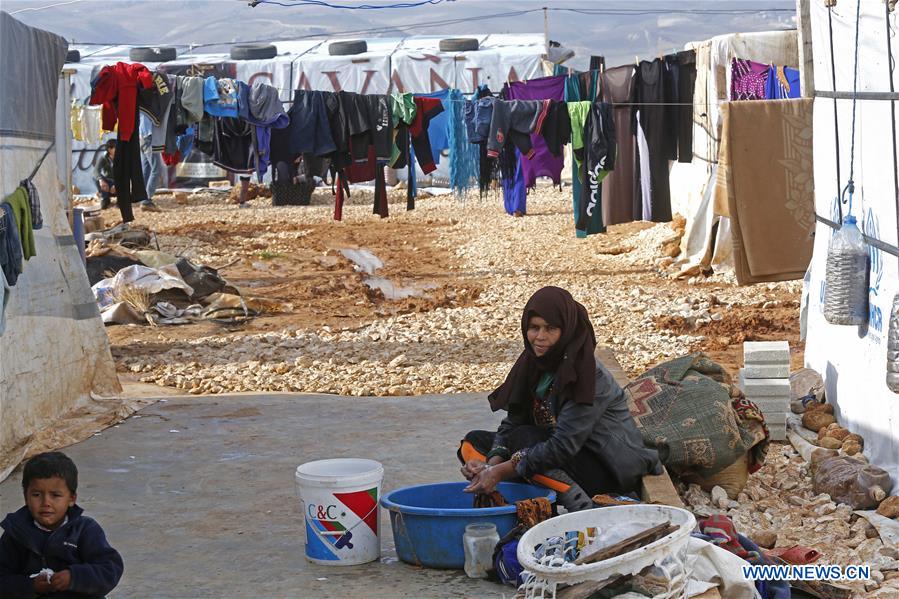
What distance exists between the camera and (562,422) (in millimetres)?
4605

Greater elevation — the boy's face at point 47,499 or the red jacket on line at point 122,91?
the red jacket on line at point 122,91

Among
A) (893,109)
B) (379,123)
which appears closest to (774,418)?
(893,109)

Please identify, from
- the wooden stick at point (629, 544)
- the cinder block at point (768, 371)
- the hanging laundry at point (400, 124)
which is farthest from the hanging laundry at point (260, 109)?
the wooden stick at point (629, 544)

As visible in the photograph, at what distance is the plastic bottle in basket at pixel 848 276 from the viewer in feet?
20.9

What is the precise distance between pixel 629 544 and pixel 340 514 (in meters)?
1.24

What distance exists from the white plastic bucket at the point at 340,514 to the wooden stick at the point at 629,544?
1.05 meters

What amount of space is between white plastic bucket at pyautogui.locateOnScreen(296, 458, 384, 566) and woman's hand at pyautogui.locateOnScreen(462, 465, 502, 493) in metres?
0.38

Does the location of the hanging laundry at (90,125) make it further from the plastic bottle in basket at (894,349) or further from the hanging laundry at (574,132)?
the plastic bottle in basket at (894,349)

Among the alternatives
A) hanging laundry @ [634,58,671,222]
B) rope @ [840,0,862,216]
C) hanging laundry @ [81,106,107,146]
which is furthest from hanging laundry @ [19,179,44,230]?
hanging laundry @ [81,106,107,146]

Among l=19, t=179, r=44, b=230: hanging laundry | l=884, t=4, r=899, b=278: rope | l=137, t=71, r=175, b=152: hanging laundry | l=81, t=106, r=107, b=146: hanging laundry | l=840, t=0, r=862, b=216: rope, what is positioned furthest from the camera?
l=81, t=106, r=107, b=146: hanging laundry

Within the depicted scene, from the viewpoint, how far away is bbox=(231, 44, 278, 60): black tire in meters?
31.3

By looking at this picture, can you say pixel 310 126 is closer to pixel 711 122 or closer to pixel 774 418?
pixel 711 122

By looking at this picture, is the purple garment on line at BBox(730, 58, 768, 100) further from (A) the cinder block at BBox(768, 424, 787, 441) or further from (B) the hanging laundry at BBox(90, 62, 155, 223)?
(A) the cinder block at BBox(768, 424, 787, 441)

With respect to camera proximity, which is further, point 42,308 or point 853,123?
point 42,308
